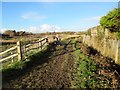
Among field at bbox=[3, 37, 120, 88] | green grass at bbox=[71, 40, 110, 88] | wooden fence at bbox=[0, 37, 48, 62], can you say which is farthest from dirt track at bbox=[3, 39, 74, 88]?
wooden fence at bbox=[0, 37, 48, 62]

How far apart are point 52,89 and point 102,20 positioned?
32.4ft

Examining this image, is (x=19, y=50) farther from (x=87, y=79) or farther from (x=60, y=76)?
(x=87, y=79)

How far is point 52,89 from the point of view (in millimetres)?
9516

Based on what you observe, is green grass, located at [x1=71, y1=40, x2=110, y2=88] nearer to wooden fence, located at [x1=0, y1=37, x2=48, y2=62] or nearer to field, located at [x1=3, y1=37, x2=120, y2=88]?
field, located at [x1=3, y1=37, x2=120, y2=88]

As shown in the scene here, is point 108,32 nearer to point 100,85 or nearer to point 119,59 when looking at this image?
point 119,59

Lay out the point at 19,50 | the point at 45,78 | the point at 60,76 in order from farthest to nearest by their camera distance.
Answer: the point at 19,50 → the point at 60,76 → the point at 45,78

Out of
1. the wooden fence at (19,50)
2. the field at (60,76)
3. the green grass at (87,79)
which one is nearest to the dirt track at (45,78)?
the field at (60,76)

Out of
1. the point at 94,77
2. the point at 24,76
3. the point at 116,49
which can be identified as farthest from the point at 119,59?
the point at 24,76

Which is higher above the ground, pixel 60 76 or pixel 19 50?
pixel 19 50

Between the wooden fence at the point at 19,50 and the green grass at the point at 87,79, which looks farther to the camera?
the wooden fence at the point at 19,50

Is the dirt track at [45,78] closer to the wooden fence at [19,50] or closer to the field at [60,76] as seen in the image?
the field at [60,76]

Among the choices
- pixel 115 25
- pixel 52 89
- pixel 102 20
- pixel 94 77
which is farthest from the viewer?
pixel 102 20

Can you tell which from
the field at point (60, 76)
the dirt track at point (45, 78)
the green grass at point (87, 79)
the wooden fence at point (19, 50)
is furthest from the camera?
the wooden fence at point (19, 50)

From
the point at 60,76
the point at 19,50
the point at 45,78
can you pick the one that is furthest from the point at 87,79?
the point at 19,50
